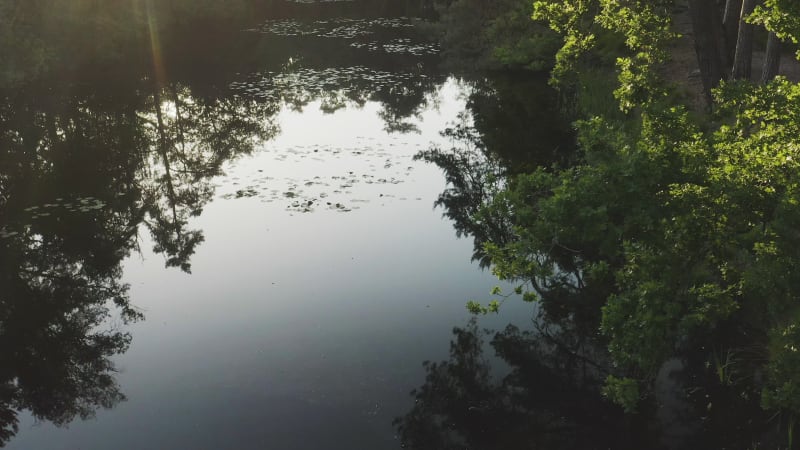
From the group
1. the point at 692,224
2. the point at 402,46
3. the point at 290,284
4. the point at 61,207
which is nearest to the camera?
the point at 692,224

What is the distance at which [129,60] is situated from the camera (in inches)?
1809

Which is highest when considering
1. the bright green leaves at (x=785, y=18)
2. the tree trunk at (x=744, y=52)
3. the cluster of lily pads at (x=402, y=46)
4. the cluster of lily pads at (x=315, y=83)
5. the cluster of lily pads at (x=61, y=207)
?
the cluster of lily pads at (x=402, y=46)

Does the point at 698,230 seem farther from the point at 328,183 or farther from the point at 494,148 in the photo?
the point at 494,148

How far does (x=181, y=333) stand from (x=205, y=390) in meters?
2.67

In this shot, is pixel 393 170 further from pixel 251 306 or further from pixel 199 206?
pixel 251 306

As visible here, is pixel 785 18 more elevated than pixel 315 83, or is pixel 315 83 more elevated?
pixel 315 83

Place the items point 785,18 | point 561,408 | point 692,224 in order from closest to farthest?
point 785,18
point 692,224
point 561,408

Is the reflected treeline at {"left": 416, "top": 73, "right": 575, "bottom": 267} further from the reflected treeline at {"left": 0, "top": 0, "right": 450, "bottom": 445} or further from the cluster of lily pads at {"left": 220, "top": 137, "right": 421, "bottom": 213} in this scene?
the reflected treeline at {"left": 0, "top": 0, "right": 450, "bottom": 445}

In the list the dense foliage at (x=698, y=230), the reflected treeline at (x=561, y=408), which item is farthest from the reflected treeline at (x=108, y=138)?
the dense foliage at (x=698, y=230)

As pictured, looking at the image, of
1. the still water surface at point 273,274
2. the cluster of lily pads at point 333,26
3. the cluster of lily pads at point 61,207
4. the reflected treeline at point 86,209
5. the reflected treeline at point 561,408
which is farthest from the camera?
the cluster of lily pads at point 333,26

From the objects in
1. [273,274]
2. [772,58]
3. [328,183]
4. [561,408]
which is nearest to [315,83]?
[328,183]

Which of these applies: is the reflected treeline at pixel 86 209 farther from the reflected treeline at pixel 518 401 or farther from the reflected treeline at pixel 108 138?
the reflected treeline at pixel 518 401

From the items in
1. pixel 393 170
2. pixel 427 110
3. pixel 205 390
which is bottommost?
pixel 205 390

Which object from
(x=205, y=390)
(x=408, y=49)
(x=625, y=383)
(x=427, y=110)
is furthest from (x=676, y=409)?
(x=408, y=49)
